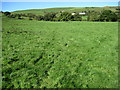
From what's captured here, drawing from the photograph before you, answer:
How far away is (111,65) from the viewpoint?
10.2 m

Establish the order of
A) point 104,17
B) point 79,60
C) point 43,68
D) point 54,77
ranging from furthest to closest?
1. point 104,17
2. point 79,60
3. point 43,68
4. point 54,77

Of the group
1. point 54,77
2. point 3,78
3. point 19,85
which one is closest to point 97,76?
point 54,77

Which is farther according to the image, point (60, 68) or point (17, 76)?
point (60, 68)

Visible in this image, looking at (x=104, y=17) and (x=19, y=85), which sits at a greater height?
(x=104, y=17)

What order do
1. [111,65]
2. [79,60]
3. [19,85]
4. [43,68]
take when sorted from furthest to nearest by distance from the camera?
1. [79,60]
2. [111,65]
3. [43,68]
4. [19,85]

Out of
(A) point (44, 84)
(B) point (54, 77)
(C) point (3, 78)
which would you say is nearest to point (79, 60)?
(B) point (54, 77)

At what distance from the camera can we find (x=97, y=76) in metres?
8.38

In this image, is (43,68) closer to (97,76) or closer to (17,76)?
(17,76)

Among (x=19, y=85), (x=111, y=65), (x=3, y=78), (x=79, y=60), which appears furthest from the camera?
(x=79, y=60)

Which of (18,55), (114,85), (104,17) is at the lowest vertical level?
(114,85)

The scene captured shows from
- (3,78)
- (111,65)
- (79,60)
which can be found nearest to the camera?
(3,78)

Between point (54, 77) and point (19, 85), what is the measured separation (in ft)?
8.92

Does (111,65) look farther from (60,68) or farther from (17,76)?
(17,76)

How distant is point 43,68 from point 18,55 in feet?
13.9
